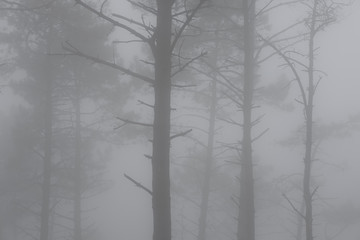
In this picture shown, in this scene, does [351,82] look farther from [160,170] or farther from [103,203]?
[160,170]

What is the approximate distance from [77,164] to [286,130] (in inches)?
2572

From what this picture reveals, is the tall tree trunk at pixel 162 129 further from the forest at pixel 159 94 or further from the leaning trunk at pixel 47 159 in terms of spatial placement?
the leaning trunk at pixel 47 159

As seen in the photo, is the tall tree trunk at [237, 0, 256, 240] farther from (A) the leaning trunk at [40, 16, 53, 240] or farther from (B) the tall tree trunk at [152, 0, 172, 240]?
(A) the leaning trunk at [40, 16, 53, 240]

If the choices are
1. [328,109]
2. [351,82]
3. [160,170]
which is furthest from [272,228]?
[351,82]

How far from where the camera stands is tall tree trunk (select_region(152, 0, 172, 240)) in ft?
17.5

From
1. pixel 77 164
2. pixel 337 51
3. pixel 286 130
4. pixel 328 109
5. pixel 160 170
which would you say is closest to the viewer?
pixel 160 170

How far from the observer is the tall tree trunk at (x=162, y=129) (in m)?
5.32

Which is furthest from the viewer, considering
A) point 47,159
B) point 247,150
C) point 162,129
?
point 47,159

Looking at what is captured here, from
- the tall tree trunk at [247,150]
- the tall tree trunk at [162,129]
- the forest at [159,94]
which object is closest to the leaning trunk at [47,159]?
the forest at [159,94]

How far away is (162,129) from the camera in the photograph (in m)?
5.32

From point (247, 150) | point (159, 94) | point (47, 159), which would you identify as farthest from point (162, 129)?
point (47, 159)

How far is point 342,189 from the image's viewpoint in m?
54.2

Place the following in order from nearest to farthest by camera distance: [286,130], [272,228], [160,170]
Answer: [160,170] < [272,228] < [286,130]

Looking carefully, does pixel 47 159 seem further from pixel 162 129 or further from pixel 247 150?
pixel 162 129
